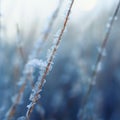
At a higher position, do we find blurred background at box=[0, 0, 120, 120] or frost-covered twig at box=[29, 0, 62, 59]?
blurred background at box=[0, 0, 120, 120]

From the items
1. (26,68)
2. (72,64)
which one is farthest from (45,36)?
(72,64)

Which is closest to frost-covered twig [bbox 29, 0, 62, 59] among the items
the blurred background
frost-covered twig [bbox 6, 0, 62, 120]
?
frost-covered twig [bbox 6, 0, 62, 120]

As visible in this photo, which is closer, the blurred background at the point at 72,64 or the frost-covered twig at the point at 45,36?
the frost-covered twig at the point at 45,36

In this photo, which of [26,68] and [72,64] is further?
[72,64]

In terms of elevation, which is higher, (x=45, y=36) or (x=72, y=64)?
(x=72, y=64)

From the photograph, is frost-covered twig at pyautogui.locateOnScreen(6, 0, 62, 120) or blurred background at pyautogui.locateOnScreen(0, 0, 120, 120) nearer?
frost-covered twig at pyautogui.locateOnScreen(6, 0, 62, 120)

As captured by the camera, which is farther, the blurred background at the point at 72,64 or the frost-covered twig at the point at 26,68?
the blurred background at the point at 72,64

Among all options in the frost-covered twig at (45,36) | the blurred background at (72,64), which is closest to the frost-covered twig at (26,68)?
the frost-covered twig at (45,36)

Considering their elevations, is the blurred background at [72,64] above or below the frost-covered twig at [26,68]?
above

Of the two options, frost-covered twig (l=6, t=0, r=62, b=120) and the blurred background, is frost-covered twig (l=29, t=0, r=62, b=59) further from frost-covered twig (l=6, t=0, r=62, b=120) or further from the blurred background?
the blurred background

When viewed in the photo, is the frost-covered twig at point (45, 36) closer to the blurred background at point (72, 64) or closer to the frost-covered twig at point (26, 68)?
the frost-covered twig at point (26, 68)

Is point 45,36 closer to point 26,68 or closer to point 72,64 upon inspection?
point 26,68

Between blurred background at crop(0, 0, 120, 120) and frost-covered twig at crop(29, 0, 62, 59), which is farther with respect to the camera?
blurred background at crop(0, 0, 120, 120)
